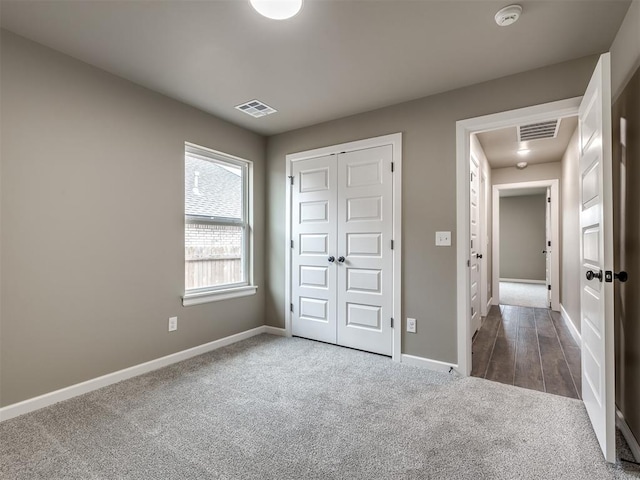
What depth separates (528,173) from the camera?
216 inches

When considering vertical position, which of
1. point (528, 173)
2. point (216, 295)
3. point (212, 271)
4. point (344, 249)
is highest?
point (528, 173)

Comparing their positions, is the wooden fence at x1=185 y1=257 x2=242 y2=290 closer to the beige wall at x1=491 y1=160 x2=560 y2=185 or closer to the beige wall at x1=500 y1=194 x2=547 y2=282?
the beige wall at x1=491 y1=160 x2=560 y2=185

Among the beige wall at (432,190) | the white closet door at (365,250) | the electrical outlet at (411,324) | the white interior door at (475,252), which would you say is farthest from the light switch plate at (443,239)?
the white interior door at (475,252)

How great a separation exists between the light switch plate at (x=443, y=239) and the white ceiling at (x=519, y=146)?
4.42ft

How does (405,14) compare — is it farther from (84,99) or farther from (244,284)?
(244,284)

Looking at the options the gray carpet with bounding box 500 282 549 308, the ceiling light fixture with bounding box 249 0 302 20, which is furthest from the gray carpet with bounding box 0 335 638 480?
the gray carpet with bounding box 500 282 549 308

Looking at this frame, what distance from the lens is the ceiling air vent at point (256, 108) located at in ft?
9.95

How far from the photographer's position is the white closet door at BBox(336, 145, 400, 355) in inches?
123

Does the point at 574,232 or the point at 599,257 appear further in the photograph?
the point at 574,232

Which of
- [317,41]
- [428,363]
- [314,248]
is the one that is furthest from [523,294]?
[317,41]

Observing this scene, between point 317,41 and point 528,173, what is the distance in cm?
495

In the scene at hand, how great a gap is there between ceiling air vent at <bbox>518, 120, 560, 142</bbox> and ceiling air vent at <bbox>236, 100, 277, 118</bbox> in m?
2.57

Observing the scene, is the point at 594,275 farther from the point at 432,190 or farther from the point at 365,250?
the point at 365,250

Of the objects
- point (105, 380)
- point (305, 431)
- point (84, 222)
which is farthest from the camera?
point (105, 380)
